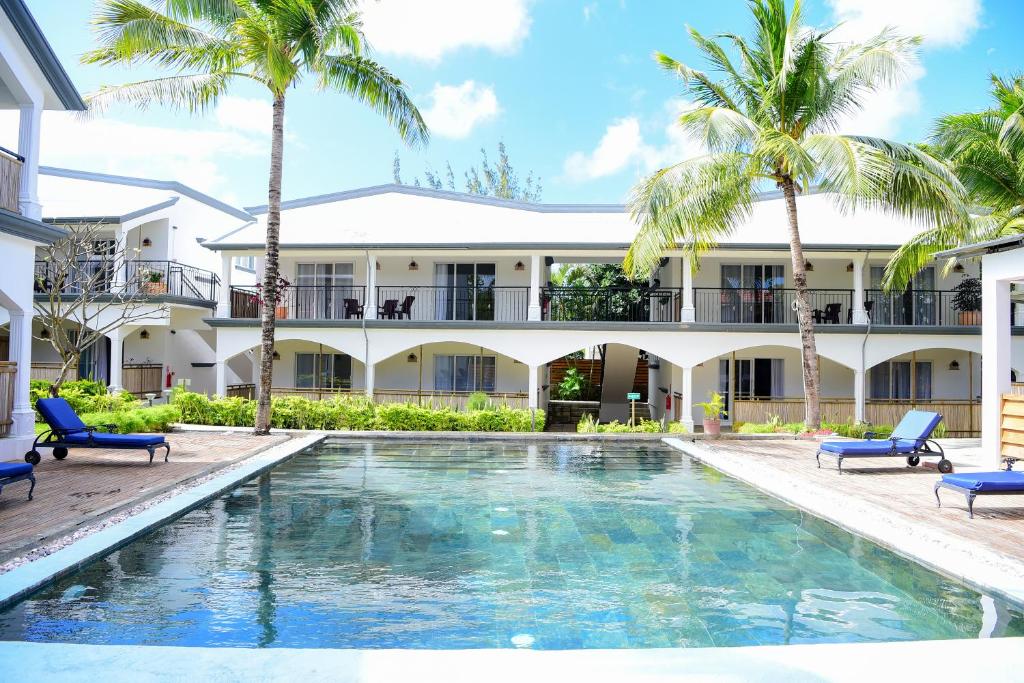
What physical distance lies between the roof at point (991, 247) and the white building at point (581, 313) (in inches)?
307

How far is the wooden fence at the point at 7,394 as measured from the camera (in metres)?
12.4

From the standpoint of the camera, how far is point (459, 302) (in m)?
24.2

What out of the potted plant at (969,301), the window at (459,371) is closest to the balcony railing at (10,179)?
the window at (459,371)

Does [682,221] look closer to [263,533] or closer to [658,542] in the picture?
[658,542]

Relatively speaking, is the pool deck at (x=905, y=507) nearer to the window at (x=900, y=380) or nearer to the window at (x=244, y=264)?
the window at (x=900, y=380)

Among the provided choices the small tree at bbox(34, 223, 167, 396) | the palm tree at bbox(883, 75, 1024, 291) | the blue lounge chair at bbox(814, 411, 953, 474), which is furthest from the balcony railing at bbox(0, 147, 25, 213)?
the palm tree at bbox(883, 75, 1024, 291)

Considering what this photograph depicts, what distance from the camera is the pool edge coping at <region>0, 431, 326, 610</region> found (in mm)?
6258

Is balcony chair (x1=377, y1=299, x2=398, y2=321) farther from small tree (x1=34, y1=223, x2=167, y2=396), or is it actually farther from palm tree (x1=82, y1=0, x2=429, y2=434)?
small tree (x1=34, y1=223, x2=167, y2=396)

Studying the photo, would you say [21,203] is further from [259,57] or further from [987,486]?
[987,486]

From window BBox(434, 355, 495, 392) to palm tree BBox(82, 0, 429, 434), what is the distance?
7.69m

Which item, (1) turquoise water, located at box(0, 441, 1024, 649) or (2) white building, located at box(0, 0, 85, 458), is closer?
(1) turquoise water, located at box(0, 441, 1024, 649)

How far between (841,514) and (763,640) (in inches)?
180

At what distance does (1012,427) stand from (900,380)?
453 inches

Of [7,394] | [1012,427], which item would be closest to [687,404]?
[1012,427]
